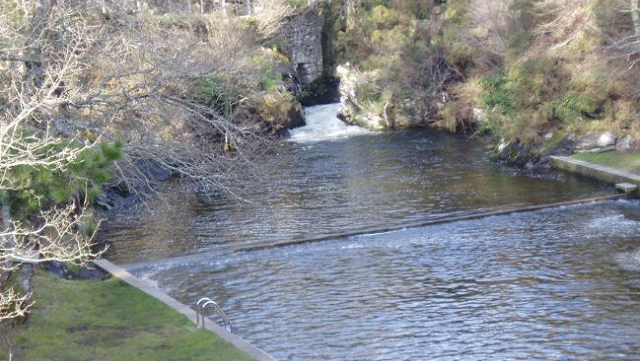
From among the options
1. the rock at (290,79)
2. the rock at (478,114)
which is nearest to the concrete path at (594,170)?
the rock at (478,114)

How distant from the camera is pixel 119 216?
2797 cm

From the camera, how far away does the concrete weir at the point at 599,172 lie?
27597mm

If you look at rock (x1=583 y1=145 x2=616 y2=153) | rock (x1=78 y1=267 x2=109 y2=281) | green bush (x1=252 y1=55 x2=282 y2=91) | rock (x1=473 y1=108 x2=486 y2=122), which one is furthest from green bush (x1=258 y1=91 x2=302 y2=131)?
rock (x1=78 y1=267 x2=109 y2=281)

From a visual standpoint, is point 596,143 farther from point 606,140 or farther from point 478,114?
point 478,114

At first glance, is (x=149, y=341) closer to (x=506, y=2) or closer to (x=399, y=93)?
(x=506, y=2)

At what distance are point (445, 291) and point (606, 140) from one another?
17.6 meters

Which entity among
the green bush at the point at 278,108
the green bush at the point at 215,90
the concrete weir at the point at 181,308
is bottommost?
the concrete weir at the point at 181,308

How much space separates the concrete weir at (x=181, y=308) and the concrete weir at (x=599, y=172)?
53.9 ft

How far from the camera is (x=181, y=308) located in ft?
52.7

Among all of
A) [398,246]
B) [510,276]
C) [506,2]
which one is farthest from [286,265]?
[506,2]

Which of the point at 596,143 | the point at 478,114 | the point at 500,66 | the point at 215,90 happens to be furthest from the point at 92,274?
the point at 478,114

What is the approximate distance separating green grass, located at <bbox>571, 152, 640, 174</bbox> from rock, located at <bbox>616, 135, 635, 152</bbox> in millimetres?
403

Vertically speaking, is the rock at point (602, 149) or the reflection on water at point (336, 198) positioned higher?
the rock at point (602, 149)

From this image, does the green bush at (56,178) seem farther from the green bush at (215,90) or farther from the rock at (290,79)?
the rock at (290,79)
